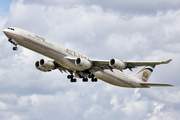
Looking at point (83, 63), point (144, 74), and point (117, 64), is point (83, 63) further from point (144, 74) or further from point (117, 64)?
point (144, 74)

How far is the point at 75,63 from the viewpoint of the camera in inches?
2026

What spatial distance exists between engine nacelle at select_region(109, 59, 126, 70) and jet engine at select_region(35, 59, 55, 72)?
11.7m

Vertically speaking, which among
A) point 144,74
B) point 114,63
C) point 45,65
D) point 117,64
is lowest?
point 117,64

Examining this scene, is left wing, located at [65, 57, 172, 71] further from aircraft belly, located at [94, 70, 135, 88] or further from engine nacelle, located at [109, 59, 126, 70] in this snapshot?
aircraft belly, located at [94, 70, 135, 88]

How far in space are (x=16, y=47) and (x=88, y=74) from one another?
606 inches

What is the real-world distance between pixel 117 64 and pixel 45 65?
43.7 feet

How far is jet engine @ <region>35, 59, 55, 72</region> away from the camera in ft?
182

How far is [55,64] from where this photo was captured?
188ft

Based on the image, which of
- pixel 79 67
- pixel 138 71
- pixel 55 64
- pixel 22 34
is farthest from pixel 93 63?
pixel 138 71

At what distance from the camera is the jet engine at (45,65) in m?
55.6

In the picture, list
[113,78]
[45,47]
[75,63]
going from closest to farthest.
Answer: [45,47] < [75,63] < [113,78]

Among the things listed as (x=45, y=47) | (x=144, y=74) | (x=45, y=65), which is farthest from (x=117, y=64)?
(x=144, y=74)

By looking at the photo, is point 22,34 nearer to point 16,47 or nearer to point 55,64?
point 16,47

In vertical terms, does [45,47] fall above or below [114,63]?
above
